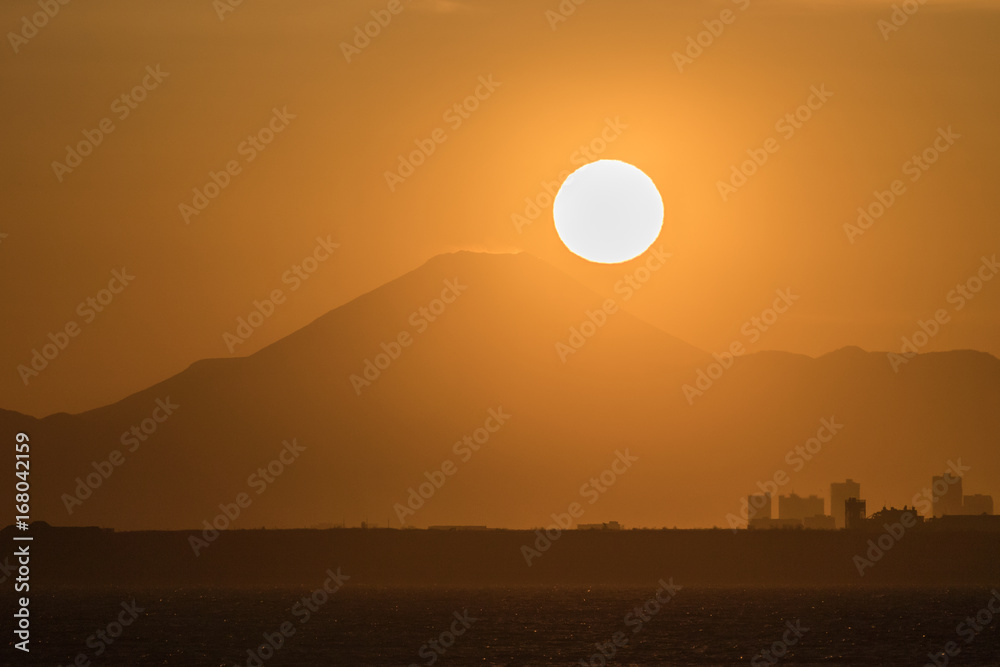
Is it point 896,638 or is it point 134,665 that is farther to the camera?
point 896,638

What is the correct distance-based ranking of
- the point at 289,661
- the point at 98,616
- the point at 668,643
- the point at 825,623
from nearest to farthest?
the point at 289,661
the point at 668,643
the point at 825,623
the point at 98,616

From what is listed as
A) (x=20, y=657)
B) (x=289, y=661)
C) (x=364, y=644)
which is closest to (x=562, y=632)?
(x=364, y=644)

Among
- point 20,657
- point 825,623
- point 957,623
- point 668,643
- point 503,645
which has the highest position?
point 957,623

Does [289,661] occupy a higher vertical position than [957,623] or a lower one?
lower

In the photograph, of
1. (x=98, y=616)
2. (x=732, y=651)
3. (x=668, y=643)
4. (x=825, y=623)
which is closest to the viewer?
(x=732, y=651)

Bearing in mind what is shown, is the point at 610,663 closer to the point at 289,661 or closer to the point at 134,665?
the point at 289,661

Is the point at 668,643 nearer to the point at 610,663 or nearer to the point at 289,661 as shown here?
the point at 610,663

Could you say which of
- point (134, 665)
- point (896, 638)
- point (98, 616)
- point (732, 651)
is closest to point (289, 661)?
point (134, 665)
